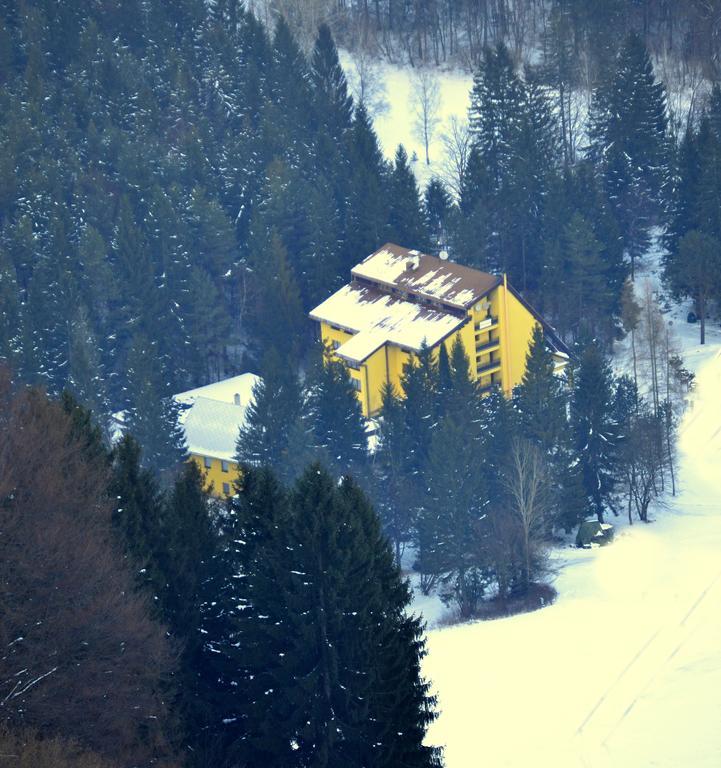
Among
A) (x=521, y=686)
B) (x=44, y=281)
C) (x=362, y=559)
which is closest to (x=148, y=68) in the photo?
(x=44, y=281)

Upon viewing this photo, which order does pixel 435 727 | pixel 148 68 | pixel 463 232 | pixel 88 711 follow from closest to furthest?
pixel 88 711 < pixel 435 727 < pixel 463 232 < pixel 148 68

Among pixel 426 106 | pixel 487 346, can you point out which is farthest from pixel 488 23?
pixel 487 346

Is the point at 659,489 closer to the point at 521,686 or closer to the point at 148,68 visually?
the point at 521,686

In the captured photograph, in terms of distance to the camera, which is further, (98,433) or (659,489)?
(659,489)

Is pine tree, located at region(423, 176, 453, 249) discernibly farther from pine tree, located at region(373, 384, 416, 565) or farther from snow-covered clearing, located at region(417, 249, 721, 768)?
snow-covered clearing, located at region(417, 249, 721, 768)

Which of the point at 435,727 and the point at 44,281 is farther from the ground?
the point at 44,281

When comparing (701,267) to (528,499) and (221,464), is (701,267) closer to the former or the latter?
(528,499)
